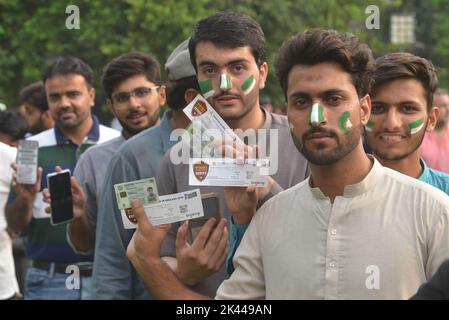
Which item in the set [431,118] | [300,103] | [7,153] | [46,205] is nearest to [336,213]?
[300,103]

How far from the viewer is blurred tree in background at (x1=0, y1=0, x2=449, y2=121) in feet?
63.2

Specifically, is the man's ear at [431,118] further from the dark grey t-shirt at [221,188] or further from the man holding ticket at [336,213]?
the man holding ticket at [336,213]

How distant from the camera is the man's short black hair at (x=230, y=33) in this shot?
4.41 metres

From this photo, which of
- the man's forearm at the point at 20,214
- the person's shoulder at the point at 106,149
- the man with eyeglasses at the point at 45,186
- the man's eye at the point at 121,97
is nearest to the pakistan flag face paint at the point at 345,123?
the man's eye at the point at 121,97

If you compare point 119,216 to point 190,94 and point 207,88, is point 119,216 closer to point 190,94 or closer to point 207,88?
point 190,94

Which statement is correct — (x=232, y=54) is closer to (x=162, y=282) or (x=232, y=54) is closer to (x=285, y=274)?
(x=162, y=282)

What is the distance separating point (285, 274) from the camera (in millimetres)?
3404

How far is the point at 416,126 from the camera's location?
454 centimetres

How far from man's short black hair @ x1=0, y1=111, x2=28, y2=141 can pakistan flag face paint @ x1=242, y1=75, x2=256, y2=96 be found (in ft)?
15.3

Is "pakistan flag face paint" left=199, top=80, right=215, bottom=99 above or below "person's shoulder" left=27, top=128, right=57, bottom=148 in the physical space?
above

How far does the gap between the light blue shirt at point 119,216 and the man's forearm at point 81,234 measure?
909 mm

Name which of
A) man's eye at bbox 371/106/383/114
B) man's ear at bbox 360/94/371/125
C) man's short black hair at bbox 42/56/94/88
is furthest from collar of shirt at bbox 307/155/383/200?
man's short black hair at bbox 42/56/94/88

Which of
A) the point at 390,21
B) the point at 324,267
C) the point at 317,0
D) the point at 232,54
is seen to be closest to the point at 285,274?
the point at 324,267

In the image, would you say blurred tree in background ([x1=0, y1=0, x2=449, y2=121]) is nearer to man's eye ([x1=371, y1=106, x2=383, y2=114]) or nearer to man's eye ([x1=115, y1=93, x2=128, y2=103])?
man's eye ([x1=115, y1=93, x2=128, y2=103])
